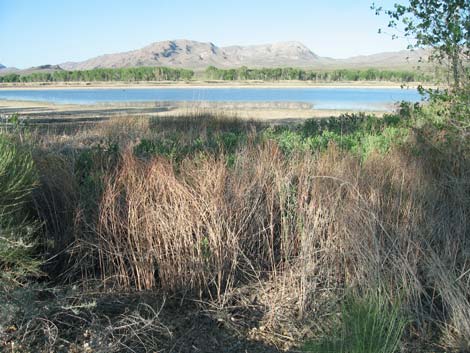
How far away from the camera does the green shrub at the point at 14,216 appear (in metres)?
3.73

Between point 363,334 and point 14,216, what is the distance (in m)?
2.88

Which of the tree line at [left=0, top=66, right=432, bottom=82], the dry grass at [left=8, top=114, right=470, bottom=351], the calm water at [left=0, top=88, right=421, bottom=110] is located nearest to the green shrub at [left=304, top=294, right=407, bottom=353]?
the dry grass at [left=8, top=114, right=470, bottom=351]

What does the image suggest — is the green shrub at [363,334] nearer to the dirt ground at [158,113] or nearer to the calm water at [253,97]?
the dirt ground at [158,113]

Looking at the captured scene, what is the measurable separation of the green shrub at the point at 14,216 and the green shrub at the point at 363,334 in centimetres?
217

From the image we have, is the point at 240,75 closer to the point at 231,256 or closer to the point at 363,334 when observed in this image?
the point at 231,256

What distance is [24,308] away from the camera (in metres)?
3.27

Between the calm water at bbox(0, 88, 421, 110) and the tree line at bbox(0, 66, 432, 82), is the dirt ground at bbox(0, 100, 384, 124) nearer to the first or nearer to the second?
the calm water at bbox(0, 88, 421, 110)

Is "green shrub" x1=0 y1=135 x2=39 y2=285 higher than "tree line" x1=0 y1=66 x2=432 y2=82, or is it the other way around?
"tree line" x1=0 y1=66 x2=432 y2=82

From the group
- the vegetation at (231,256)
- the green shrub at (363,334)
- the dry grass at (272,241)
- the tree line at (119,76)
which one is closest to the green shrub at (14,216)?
the vegetation at (231,256)

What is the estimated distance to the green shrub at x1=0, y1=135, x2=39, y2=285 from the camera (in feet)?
12.2

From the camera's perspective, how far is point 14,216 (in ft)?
13.7

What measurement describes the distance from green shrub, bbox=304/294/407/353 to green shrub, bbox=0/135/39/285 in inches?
85.5

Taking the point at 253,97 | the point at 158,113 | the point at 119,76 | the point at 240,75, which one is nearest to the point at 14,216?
the point at 158,113

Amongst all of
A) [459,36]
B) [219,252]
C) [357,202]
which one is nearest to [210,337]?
[219,252]
